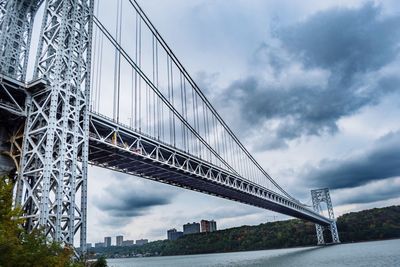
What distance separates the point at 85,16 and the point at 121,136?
948 cm

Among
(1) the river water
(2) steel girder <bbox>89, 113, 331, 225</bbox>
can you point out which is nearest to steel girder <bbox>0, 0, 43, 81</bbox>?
(2) steel girder <bbox>89, 113, 331, 225</bbox>

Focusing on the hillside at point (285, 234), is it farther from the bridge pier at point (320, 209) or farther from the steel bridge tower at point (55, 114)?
the steel bridge tower at point (55, 114)

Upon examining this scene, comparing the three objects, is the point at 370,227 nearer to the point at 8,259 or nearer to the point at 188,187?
the point at 188,187

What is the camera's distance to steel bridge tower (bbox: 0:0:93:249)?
14.7m

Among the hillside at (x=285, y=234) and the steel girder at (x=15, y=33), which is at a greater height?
the steel girder at (x=15, y=33)

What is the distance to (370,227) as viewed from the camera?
305 feet

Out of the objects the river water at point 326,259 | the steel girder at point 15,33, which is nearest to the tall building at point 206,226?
the river water at point 326,259

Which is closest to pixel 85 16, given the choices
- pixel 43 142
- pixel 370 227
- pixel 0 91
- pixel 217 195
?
pixel 0 91

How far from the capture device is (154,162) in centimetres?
2689

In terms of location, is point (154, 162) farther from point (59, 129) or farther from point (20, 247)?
point (20, 247)

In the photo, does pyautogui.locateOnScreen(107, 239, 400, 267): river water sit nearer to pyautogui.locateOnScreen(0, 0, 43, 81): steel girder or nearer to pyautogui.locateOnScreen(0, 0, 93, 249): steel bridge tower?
pyautogui.locateOnScreen(0, 0, 93, 249): steel bridge tower

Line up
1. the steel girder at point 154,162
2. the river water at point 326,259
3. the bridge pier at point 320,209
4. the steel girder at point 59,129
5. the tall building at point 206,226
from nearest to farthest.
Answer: the steel girder at point 59,129
the steel girder at point 154,162
the river water at point 326,259
the bridge pier at point 320,209
the tall building at point 206,226

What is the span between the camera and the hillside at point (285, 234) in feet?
307

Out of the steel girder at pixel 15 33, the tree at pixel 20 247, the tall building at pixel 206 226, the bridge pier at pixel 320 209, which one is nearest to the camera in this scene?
the tree at pixel 20 247
